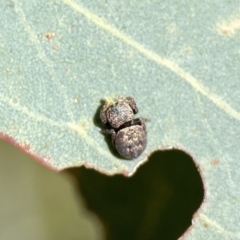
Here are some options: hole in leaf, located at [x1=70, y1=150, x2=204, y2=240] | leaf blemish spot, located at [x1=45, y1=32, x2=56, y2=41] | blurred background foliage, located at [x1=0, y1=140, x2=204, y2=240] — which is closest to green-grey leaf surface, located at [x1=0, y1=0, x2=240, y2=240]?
leaf blemish spot, located at [x1=45, y1=32, x2=56, y2=41]

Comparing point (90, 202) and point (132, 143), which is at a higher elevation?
point (132, 143)

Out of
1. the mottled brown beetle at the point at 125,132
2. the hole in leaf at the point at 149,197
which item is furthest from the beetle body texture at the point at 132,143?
the hole in leaf at the point at 149,197

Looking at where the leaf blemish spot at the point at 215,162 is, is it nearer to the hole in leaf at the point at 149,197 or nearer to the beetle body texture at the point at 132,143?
the hole in leaf at the point at 149,197

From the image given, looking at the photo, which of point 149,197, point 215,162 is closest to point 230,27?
point 215,162

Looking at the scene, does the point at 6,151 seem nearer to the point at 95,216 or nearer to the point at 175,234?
the point at 95,216

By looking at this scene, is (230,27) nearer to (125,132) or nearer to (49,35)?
(125,132)

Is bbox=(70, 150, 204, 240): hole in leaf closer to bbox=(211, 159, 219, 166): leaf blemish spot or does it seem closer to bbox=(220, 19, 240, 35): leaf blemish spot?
bbox=(211, 159, 219, 166): leaf blemish spot
